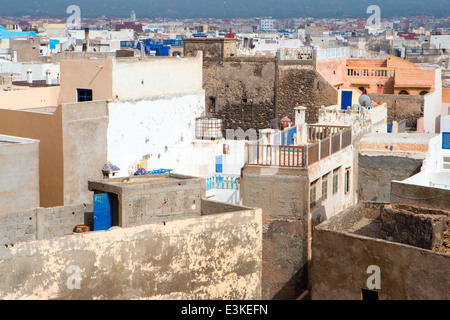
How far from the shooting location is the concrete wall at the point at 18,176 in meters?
15.2

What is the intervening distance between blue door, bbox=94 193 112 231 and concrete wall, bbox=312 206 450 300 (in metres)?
3.82

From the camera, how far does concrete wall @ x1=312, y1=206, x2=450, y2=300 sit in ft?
37.3

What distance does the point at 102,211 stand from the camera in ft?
45.0

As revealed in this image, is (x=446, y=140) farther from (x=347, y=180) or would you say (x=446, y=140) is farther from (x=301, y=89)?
(x=301, y=89)

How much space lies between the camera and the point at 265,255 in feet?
55.1

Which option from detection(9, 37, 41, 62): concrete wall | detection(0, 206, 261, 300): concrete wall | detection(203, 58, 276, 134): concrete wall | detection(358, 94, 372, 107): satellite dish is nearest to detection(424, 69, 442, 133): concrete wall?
detection(358, 94, 372, 107): satellite dish

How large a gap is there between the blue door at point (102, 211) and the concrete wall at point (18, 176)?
2.55 metres

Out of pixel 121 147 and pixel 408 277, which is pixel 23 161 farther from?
pixel 408 277

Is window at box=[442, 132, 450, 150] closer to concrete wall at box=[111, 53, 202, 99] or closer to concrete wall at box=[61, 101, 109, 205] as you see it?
concrete wall at box=[111, 53, 202, 99]

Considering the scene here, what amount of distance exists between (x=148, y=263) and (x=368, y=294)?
3.65 m

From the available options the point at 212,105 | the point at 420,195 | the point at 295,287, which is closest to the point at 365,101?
the point at 212,105

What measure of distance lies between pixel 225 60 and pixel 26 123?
32.4 feet

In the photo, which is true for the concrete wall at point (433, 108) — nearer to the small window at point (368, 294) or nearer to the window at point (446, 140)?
the window at point (446, 140)
